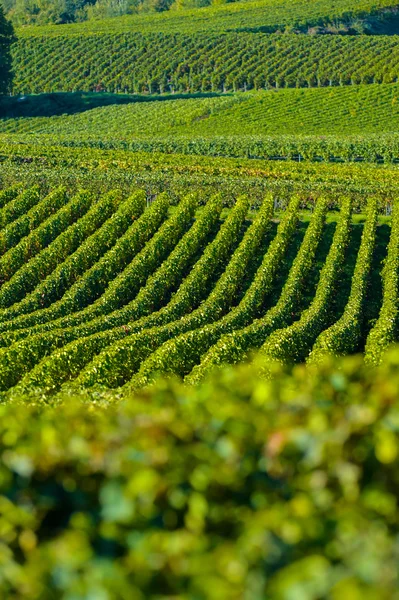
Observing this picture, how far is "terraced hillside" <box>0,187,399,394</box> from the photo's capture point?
2936 cm

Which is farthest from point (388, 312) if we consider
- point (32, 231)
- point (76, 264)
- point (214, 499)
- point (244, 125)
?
point (244, 125)

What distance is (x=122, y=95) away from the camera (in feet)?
372

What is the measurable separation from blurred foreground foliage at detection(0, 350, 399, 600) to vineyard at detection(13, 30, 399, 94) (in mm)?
108491

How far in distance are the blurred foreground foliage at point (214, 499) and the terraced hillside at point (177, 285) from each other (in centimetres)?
1733

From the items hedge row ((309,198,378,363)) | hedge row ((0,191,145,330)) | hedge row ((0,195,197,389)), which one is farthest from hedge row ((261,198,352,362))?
hedge row ((0,191,145,330))

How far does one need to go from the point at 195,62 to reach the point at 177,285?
3369 inches

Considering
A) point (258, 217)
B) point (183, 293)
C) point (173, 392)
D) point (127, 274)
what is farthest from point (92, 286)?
point (173, 392)

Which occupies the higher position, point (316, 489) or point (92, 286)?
point (316, 489)

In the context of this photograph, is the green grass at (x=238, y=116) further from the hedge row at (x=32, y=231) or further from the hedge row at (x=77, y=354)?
the hedge row at (x=77, y=354)

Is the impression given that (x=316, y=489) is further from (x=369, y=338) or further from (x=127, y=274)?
(x=127, y=274)

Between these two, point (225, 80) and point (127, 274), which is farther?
point (225, 80)

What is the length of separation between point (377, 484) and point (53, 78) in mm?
116039

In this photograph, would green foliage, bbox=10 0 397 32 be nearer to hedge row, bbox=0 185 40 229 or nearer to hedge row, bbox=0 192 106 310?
hedge row, bbox=0 185 40 229

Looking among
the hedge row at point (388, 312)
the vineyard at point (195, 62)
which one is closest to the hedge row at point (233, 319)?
the hedge row at point (388, 312)
